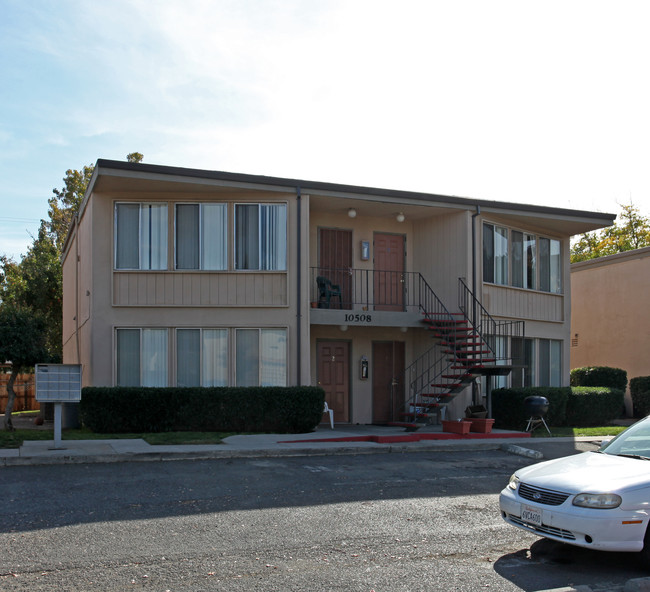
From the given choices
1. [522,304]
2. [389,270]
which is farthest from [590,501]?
[522,304]

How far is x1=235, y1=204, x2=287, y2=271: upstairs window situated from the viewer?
17.7 meters

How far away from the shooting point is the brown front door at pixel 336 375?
1958 cm

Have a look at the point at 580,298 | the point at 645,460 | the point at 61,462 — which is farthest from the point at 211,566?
the point at 580,298

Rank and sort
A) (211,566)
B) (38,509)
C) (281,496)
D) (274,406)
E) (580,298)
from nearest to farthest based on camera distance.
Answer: (211,566), (38,509), (281,496), (274,406), (580,298)

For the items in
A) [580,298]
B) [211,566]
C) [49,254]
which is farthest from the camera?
[49,254]

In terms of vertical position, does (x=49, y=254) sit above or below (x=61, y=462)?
above

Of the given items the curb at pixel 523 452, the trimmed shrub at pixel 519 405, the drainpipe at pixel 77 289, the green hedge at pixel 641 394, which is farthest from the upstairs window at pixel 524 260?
the drainpipe at pixel 77 289

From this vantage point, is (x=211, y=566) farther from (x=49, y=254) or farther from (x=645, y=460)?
(x=49, y=254)

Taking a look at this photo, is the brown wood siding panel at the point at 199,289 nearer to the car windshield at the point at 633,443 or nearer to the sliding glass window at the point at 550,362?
the sliding glass window at the point at 550,362

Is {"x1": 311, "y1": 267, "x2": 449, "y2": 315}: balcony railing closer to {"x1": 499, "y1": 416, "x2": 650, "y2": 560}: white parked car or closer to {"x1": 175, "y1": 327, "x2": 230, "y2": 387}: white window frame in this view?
{"x1": 175, "y1": 327, "x2": 230, "y2": 387}: white window frame

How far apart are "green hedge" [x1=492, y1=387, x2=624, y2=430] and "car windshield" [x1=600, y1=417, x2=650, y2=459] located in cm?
1076

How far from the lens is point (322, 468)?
38.8 ft

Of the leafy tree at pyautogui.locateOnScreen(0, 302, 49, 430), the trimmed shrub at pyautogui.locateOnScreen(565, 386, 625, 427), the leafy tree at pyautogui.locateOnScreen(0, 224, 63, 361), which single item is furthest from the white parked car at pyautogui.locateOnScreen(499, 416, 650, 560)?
the leafy tree at pyautogui.locateOnScreen(0, 224, 63, 361)

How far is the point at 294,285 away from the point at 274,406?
9.62ft
